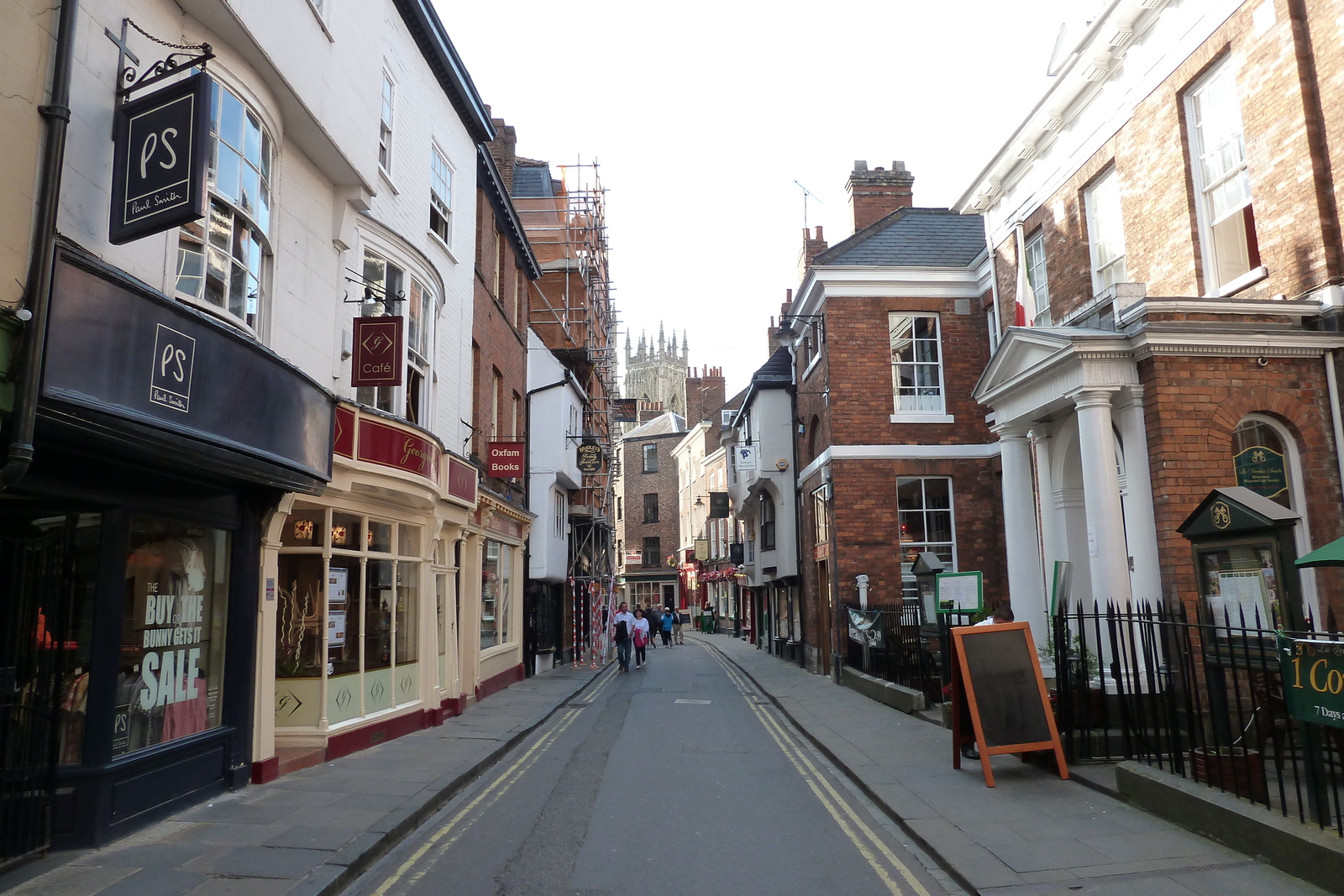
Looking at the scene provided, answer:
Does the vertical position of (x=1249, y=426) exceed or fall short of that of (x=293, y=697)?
it exceeds it

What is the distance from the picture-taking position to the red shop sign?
11172mm

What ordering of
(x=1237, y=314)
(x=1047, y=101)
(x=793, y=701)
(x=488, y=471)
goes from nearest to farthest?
(x=1237, y=314) → (x=1047, y=101) → (x=793, y=701) → (x=488, y=471)

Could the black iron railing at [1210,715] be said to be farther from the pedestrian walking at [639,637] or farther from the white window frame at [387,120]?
the pedestrian walking at [639,637]

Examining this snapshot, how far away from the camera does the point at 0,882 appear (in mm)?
5844

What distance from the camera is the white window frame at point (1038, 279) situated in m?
15.7

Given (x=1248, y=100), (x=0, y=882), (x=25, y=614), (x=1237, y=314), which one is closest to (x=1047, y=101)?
(x=1248, y=100)

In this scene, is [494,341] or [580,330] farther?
[580,330]

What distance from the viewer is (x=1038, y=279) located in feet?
52.9

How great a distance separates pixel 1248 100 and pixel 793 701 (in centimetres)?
1163

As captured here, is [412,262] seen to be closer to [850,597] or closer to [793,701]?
[793,701]

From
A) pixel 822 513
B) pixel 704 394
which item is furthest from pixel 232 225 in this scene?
pixel 704 394

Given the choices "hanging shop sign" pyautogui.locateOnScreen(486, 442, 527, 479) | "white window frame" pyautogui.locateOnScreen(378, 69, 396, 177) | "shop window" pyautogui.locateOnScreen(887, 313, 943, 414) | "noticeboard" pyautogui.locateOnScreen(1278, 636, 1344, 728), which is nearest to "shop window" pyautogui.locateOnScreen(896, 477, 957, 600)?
"shop window" pyautogui.locateOnScreen(887, 313, 943, 414)

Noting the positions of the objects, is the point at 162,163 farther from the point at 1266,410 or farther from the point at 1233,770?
the point at 1266,410

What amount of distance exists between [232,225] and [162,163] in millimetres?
2178
